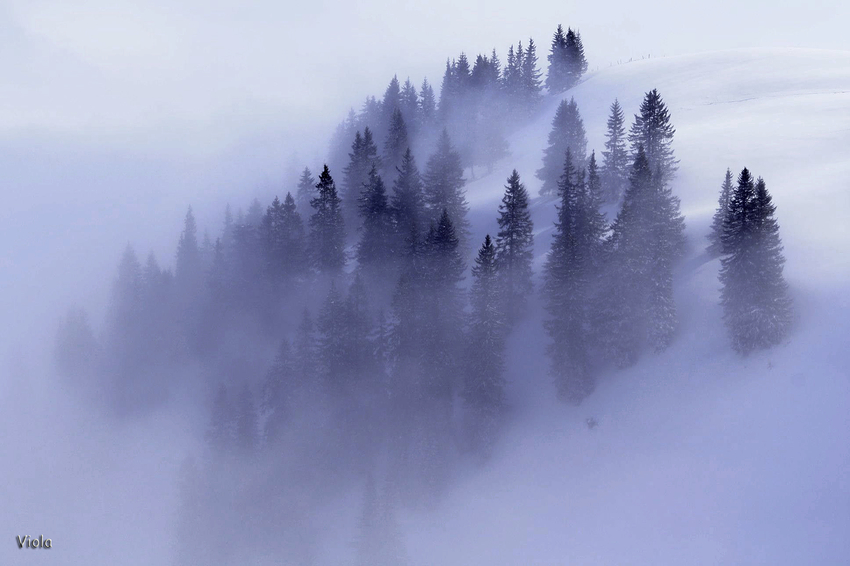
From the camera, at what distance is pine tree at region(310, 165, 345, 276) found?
229 ft

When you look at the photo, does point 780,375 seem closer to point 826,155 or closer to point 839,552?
point 839,552

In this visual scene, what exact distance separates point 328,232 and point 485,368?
24.4 m

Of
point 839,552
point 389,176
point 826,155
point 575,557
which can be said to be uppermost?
point 389,176

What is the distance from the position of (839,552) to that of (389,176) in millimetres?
69650

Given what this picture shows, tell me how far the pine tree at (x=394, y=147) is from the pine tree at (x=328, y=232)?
78.1ft

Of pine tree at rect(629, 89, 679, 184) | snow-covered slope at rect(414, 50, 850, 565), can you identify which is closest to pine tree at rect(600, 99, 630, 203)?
pine tree at rect(629, 89, 679, 184)

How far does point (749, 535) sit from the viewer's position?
3806 centimetres

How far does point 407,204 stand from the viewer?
229ft

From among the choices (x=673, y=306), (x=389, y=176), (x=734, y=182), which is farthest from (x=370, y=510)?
(x=389, y=176)

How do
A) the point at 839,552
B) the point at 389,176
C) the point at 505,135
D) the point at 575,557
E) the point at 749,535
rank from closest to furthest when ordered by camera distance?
the point at 839,552 < the point at 749,535 < the point at 575,557 < the point at 389,176 < the point at 505,135

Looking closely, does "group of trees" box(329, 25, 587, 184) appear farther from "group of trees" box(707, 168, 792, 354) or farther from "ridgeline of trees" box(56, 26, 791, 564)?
"group of trees" box(707, 168, 792, 354)

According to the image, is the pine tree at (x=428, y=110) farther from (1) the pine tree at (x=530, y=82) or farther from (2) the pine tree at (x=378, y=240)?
(2) the pine tree at (x=378, y=240)

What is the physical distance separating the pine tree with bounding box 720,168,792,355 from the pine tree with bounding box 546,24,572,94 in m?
84.3

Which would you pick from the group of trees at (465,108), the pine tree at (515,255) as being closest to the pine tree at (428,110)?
the group of trees at (465,108)
